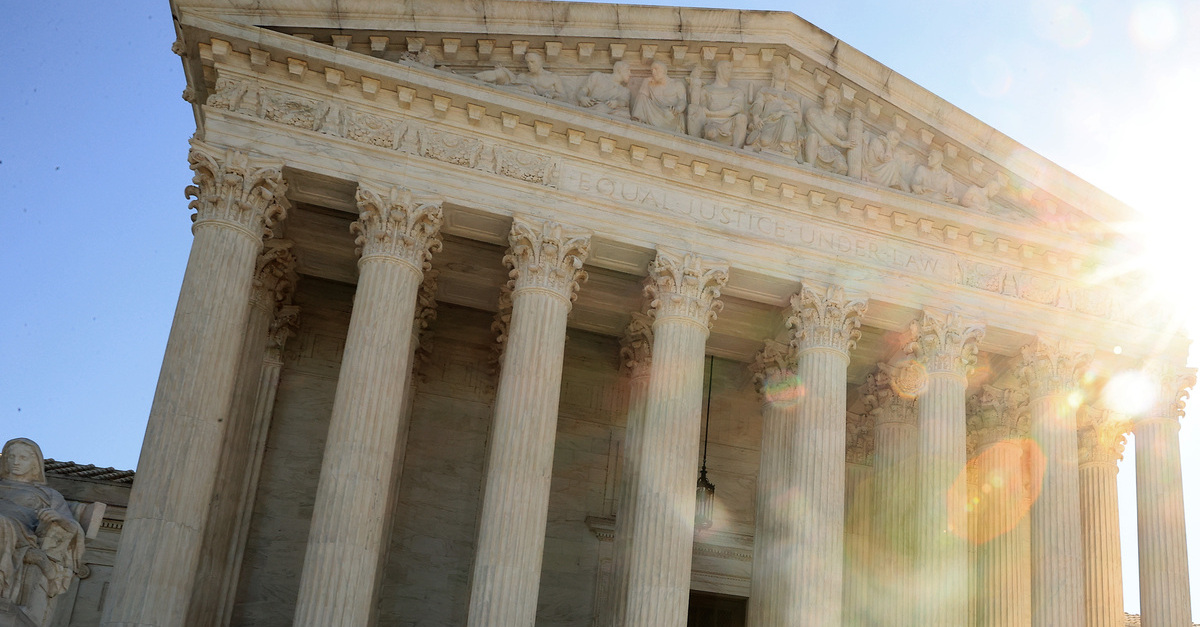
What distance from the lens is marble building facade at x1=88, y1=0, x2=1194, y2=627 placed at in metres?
19.0

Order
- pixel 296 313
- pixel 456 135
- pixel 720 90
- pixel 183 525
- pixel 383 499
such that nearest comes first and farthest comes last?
1. pixel 183 525
2. pixel 383 499
3. pixel 456 135
4. pixel 720 90
5. pixel 296 313

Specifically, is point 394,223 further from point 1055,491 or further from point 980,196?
→ point 1055,491

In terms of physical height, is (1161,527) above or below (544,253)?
below

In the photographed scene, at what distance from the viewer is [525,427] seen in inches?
759

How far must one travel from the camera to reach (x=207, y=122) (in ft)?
63.4

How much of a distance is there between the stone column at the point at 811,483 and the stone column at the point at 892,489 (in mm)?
2303

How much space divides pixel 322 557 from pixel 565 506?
8.26 meters

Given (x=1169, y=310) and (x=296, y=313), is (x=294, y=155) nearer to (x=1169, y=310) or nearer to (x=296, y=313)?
(x=296, y=313)

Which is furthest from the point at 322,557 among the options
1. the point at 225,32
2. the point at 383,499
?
the point at 225,32

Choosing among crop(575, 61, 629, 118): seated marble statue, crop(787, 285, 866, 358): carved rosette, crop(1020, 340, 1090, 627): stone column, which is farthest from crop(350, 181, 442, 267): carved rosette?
crop(1020, 340, 1090, 627): stone column

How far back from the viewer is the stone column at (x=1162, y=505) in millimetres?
21500

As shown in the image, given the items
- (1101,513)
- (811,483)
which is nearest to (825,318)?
(811,483)

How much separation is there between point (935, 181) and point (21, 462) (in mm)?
16470

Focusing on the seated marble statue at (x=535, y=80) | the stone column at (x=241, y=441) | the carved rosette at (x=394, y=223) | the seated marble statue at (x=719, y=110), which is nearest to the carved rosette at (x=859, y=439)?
the seated marble statue at (x=719, y=110)
